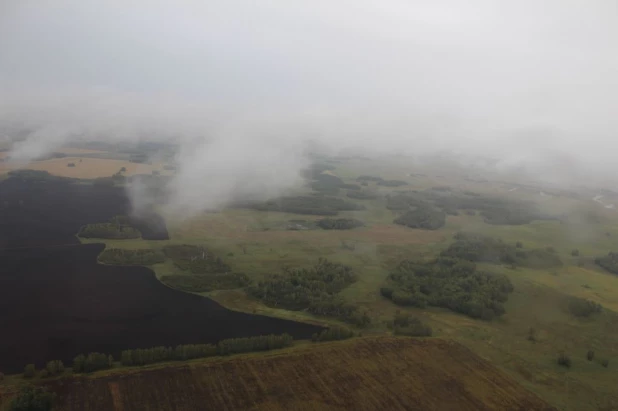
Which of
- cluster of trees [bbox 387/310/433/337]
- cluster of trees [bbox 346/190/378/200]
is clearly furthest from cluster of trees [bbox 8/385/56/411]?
cluster of trees [bbox 346/190/378/200]

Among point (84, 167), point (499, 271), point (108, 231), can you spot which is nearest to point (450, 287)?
point (499, 271)

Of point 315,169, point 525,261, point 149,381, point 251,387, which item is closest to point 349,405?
point 251,387

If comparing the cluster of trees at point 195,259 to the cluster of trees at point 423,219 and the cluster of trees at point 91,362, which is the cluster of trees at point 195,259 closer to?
the cluster of trees at point 91,362

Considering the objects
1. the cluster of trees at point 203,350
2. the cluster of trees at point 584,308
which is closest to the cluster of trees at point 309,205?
the cluster of trees at point 584,308

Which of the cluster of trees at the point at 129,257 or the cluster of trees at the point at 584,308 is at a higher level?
the cluster of trees at the point at 129,257

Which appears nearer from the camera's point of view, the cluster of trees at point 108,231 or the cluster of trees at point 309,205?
the cluster of trees at point 108,231

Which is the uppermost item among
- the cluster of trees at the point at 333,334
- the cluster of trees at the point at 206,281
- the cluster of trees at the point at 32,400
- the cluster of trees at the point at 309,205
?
the cluster of trees at the point at 309,205
